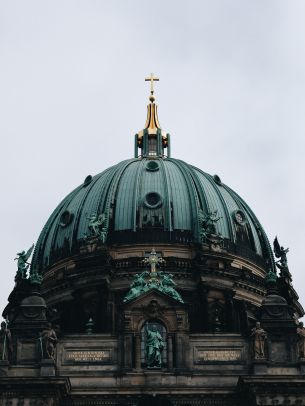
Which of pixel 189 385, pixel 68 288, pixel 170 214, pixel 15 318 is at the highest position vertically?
pixel 170 214

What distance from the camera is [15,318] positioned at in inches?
2413

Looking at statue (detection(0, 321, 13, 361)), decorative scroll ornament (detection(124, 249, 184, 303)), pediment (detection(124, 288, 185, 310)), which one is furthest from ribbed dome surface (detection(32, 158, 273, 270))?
statue (detection(0, 321, 13, 361))

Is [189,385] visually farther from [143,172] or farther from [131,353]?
[143,172]

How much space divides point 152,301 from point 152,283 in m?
1.30

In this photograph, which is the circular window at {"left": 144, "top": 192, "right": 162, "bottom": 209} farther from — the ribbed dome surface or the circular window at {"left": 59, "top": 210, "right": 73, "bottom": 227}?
the circular window at {"left": 59, "top": 210, "right": 73, "bottom": 227}

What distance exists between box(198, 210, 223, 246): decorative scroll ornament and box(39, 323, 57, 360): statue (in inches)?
616

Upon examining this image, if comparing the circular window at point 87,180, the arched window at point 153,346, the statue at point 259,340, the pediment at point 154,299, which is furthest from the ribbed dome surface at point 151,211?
the statue at point 259,340

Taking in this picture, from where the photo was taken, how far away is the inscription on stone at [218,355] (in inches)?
2382

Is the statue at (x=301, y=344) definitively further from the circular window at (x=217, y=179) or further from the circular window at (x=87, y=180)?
the circular window at (x=87, y=180)

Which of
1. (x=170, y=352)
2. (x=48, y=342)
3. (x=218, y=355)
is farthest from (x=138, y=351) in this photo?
(x=48, y=342)

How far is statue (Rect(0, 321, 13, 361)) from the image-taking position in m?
59.0

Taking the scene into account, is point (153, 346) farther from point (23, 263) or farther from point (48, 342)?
point (23, 263)

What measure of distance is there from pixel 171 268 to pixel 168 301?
9.00m

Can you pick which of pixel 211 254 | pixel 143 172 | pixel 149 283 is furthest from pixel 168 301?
pixel 143 172
